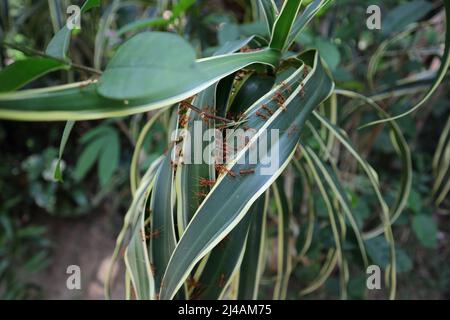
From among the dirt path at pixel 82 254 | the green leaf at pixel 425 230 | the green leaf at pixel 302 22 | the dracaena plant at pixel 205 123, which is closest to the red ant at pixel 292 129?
the dracaena plant at pixel 205 123

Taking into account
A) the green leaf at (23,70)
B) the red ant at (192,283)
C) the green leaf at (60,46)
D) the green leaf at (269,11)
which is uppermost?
the green leaf at (269,11)

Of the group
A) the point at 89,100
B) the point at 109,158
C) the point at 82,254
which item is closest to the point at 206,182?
the point at 89,100

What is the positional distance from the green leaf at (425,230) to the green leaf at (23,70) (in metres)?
0.78

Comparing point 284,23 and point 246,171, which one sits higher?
point 284,23

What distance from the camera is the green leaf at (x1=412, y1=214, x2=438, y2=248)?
32.3 inches

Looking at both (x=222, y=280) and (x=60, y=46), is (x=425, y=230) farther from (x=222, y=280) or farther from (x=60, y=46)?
(x=60, y=46)

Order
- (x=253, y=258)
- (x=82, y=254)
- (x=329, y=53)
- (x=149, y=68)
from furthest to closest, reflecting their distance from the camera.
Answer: (x=82, y=254) → (x=329, y=53) → (x=253, y=258) → (x=149, y=68)

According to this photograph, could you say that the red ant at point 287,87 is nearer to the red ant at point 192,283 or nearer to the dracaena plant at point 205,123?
the dracaena plant at point 205,123

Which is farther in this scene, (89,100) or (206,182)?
(206,182)

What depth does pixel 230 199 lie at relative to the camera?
360 mm

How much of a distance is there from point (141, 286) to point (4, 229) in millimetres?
1197

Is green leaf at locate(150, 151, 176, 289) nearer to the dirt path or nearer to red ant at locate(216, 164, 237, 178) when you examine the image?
red ant at locate(216, 164, 237, 178)

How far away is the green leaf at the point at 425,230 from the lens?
82 centimetres

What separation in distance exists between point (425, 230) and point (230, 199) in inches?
24.9
